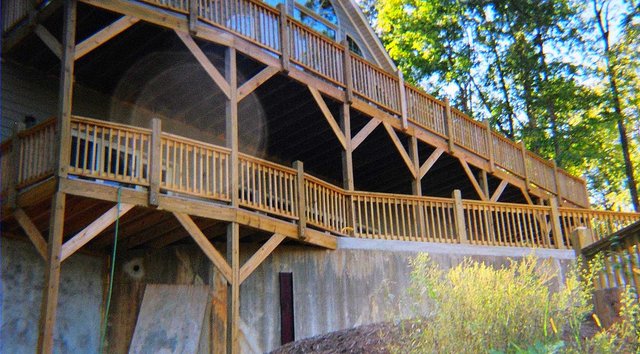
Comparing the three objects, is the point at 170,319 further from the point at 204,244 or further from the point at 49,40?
the point at 49,40

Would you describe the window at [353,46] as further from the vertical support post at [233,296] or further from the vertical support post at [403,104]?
the vertical support post at [233,296]

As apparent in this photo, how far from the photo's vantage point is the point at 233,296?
34.7 ft

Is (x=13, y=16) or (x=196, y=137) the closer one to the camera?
(x=13, y=16)

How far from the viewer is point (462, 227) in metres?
13.5

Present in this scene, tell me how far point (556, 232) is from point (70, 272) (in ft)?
31.6

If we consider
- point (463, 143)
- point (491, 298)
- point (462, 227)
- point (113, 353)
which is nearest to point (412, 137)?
point (463, 143)

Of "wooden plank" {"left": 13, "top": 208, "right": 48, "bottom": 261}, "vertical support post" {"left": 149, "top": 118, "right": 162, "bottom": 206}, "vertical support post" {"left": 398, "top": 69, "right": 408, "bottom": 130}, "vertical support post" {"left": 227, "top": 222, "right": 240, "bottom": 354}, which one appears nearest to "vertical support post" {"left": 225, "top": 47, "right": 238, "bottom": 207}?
"vertical support post" {"left": 227, "top": 222, "right": 240, "bottom": 354}

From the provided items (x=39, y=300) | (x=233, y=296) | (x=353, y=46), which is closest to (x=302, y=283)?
(x=233, y=296)

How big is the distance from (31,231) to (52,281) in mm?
1269

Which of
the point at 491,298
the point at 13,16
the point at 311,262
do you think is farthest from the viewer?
the point at 311,262

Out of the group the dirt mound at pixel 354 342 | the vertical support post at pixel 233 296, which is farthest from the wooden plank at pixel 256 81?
the dirt mound at pixel 354 342

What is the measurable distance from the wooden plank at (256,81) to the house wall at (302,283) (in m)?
2.90

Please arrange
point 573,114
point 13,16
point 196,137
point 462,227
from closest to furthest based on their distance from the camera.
Result: point 13,16 < point 462,227 < point 196,137 < point 573,114

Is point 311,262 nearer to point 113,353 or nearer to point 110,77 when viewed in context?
point 113,353
